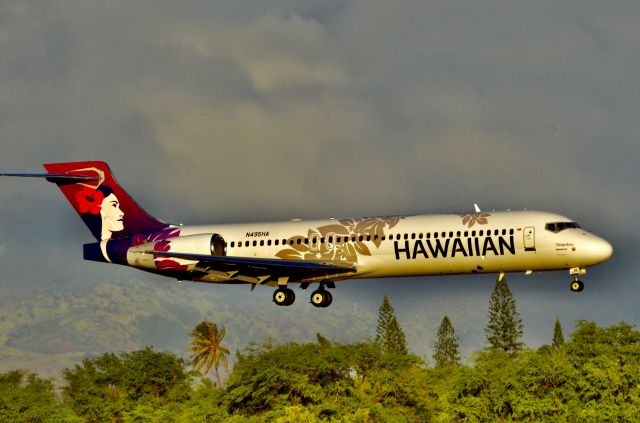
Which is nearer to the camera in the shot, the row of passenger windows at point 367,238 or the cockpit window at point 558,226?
the cockpit window at point 558,226

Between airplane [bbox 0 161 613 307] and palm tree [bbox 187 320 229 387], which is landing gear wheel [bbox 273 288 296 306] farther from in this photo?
palm tree [bbox 187 320 229 387]

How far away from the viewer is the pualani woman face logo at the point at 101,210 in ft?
265

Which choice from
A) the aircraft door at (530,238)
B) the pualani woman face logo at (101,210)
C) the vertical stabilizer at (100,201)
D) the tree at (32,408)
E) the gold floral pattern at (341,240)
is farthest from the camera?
the tree at (32,408)

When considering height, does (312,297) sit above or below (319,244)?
below

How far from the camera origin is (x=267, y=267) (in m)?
72.1

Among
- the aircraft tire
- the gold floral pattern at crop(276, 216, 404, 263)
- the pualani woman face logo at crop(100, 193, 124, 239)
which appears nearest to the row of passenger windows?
the gold floral pattern at crop(276, 216, 404, 263)

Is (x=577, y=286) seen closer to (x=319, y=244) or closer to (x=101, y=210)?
(x=319, y=244)

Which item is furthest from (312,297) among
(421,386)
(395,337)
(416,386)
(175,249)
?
(395,337)

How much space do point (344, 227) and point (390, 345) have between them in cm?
10587

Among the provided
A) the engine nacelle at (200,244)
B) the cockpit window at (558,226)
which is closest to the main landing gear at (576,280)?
the cockpit window at (558,226)

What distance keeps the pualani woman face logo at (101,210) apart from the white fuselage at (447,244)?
13.6m

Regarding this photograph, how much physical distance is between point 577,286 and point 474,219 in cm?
633

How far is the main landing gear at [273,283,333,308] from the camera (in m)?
73.9

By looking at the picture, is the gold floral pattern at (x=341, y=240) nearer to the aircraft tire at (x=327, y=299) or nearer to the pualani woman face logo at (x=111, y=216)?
the aircraft tire at (x=327, y=299)
